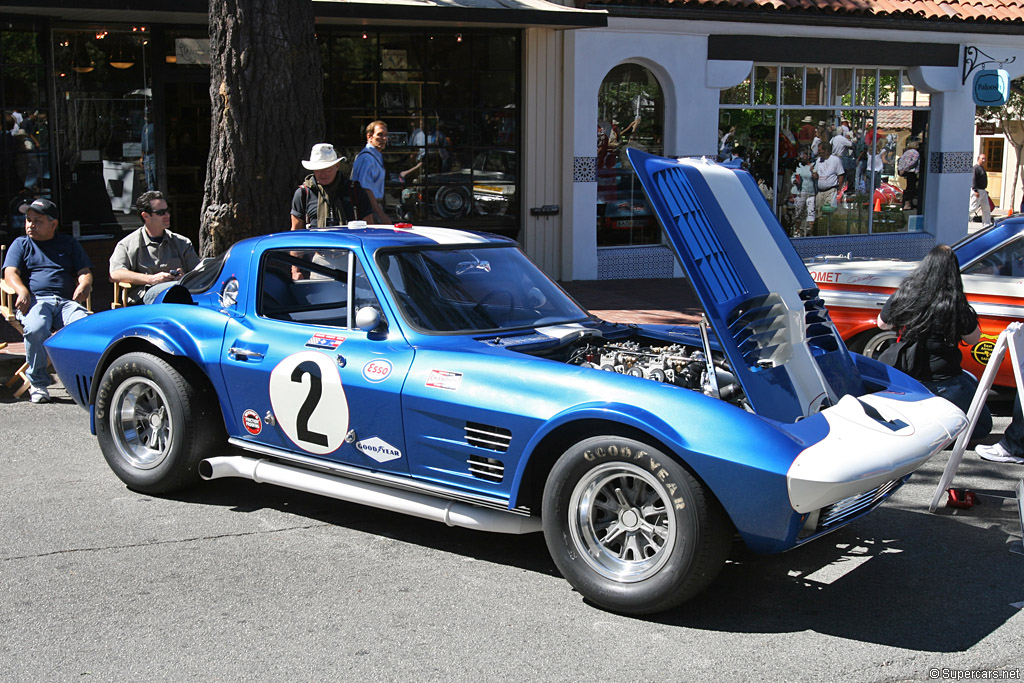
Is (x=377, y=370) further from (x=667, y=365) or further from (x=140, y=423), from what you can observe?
(x=140, y=423)

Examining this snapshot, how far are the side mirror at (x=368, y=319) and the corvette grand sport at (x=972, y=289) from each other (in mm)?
4623

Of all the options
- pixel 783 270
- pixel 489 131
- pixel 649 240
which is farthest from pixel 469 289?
pixel 649 240

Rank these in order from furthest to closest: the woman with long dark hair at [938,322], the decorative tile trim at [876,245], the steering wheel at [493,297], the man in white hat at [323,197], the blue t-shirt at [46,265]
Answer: the decorative tile trim at [876,245] < the man in white hat at [323,197] < the blue t-shirt at [46,265] < the woman with long dark hair at [938,322] < the steering wheel at [493,297]

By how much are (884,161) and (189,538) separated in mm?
15264

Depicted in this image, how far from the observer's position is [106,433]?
6.10m

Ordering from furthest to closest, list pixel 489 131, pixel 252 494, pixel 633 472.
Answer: pixel 489 131
pixel 252 494
pixel 633 472

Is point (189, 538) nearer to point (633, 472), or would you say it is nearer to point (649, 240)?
point (633, 472)

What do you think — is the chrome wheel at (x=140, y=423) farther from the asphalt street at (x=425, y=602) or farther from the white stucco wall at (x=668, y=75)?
the white stucco wall at (x=668, y=75)

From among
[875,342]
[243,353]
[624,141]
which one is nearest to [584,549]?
[243,353]

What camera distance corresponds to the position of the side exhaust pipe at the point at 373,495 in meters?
4.73

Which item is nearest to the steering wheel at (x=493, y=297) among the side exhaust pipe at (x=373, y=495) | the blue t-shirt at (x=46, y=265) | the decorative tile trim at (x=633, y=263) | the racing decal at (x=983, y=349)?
the side exhaust pipe at (x=373, y=495)

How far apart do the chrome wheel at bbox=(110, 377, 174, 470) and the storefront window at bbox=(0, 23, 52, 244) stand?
301 inches

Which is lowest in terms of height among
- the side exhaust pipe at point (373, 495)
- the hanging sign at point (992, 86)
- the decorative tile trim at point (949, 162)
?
the side exhaust pipe at point (373, 495)

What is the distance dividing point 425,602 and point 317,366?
4.49ft
